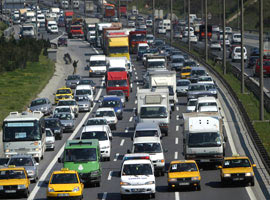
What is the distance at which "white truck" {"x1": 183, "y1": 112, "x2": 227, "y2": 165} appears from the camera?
45.9m

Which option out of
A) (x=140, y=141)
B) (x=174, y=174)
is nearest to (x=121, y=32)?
(x=140, y=141)

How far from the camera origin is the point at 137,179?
3850 cm

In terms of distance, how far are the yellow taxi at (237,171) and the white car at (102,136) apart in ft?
35.8

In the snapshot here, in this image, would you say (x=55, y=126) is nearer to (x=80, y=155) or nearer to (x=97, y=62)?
(x=80, y=155)

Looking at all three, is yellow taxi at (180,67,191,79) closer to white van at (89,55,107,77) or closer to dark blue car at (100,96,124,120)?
white van at (89,55,107,77)

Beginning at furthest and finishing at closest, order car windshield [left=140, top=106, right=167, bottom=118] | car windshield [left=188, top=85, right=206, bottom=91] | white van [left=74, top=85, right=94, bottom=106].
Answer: white van [left=74, top=85, right=94, bottom=106], car windshield [left=188, top=85, right=206, bottom=91], car windshield [left=140, top=106, right=167, bottom=118]

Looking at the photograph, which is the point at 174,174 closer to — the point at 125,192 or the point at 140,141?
the point at 125,192

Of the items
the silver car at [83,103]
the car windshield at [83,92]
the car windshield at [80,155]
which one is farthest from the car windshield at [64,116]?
the car windshield at [80,155]

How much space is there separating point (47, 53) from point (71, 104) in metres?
51.7

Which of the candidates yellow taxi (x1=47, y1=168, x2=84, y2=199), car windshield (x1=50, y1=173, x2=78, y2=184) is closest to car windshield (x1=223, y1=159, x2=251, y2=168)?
yellow taxi (x1=47, y1=168, x2=84, y2=199)

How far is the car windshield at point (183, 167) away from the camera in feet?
131

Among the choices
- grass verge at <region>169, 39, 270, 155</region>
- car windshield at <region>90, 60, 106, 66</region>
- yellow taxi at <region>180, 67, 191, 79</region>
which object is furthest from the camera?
car windshield at <region>90, 60, 106, 66</region>

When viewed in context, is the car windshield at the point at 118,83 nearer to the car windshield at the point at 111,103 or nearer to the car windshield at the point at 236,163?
the car windshield at the point at 111,103

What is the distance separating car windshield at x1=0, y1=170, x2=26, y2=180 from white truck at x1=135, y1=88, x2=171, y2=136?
759 inches
